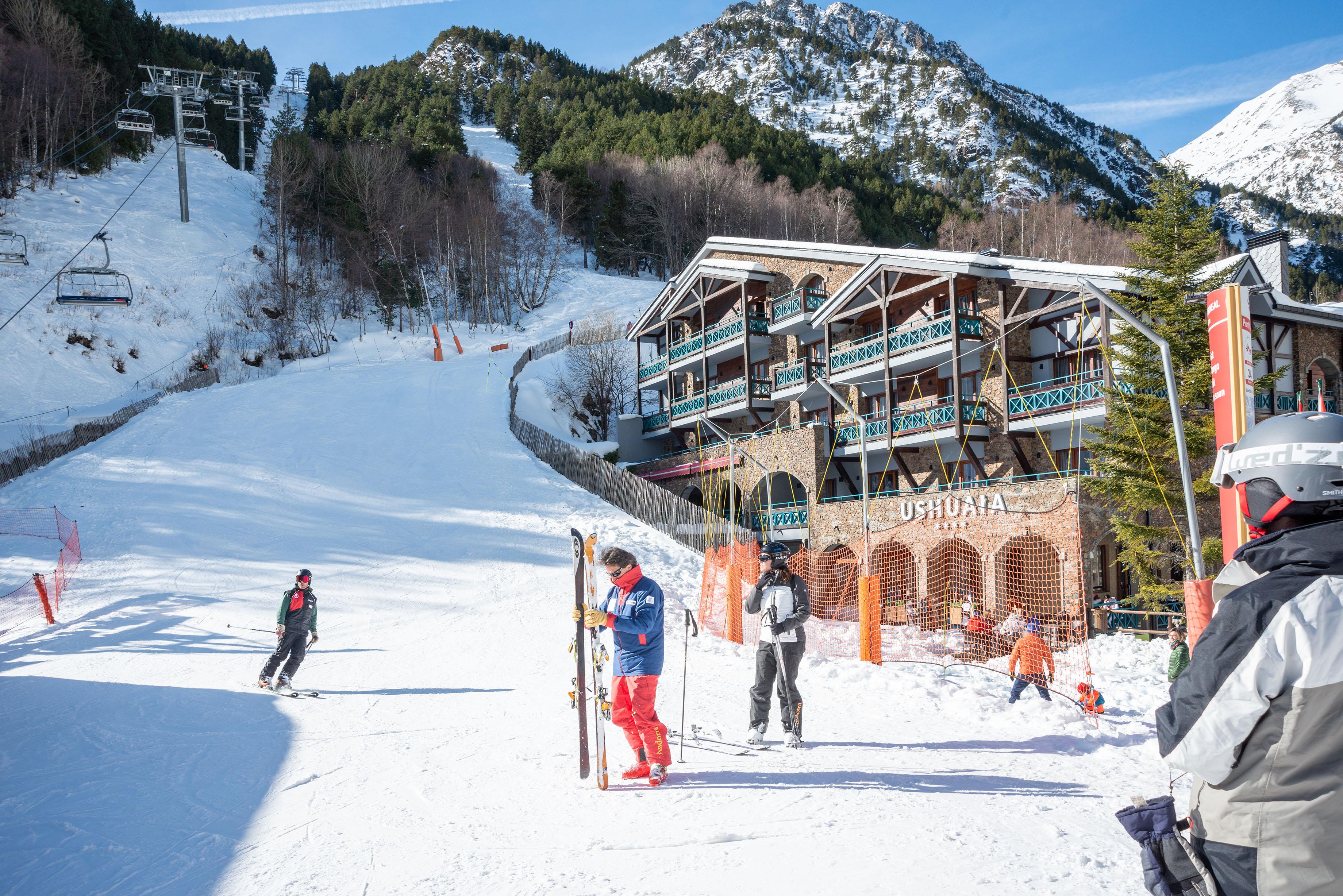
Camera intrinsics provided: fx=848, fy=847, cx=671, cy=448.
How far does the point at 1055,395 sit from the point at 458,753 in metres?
18.9

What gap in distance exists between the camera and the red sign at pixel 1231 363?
235 inches

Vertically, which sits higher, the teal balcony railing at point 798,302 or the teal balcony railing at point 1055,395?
the teal balcony railing at point 798,302

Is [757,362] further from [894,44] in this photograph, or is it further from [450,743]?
[894,44]

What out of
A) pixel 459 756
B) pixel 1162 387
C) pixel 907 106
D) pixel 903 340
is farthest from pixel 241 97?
pixel 907 106

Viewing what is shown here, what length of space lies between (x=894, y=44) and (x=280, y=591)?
21282 centimetres

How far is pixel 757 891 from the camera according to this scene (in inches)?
164

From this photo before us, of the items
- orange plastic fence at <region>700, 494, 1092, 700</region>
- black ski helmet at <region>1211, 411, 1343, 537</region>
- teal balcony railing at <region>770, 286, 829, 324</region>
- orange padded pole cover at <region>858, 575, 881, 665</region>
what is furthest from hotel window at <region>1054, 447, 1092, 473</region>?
black ski helmet at <region>1211, 411, 1343, 537</region>

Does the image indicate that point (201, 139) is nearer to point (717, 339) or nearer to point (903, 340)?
point (717, 339)

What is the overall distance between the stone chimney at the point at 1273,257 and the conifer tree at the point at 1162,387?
748cm

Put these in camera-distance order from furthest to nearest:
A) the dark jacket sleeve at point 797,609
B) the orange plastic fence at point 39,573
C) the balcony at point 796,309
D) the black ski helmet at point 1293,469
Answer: the balcony at point 796,309, the orange plastic fence at point 39,573, the dark jacket sleeve at point 797,609, the black ski helmet at point 1293,469

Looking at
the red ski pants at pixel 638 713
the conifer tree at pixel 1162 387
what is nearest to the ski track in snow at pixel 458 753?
the red ski pants at pixel 638 713

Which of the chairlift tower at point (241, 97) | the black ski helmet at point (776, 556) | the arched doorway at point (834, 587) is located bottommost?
the arched doorway at point (834, 587)

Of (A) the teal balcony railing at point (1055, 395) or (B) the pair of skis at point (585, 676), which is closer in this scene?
(B) the pair of skis at point (585, 676)

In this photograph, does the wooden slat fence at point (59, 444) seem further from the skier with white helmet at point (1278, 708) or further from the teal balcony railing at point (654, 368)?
the skier with white helmet at point (1278, 708)
